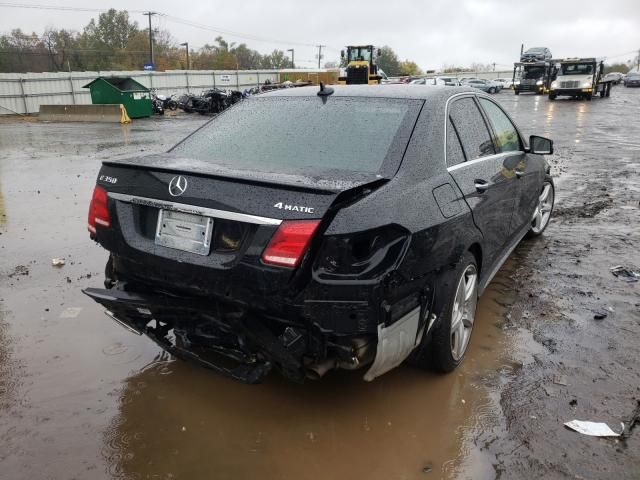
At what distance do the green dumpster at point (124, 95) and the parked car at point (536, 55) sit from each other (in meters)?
34.7

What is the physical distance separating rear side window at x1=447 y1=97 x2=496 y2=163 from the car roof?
0.35 feet

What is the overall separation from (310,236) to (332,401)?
1.21m

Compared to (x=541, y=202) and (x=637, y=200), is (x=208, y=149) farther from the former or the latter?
(x=637, y=200)

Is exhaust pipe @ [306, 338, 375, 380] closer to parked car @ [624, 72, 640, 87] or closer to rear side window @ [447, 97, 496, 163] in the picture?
rear side window @ [447, 97, 496, 163]

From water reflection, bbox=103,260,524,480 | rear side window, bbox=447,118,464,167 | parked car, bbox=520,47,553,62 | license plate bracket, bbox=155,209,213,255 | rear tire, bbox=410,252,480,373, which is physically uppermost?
parked car, bbox=520,47,553,62

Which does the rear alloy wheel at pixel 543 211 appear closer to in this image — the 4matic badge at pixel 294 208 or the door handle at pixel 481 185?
the door handle at pixel 481 185

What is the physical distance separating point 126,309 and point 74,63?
75465mm

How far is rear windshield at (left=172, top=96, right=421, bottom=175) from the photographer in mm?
2930

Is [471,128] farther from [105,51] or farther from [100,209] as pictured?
[105,51]

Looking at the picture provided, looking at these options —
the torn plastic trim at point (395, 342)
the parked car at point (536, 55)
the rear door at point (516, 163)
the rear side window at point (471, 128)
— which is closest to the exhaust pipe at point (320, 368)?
the torn plastic trim at point (395, 342)

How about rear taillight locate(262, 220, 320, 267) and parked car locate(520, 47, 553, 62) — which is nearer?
rear taillight locate(262, 220, 320, 267)

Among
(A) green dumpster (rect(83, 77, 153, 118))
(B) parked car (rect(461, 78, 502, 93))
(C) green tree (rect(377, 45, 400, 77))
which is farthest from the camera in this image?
(C) green tree (rect(377, 45, 400, 77))

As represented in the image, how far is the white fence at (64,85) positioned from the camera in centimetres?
3059

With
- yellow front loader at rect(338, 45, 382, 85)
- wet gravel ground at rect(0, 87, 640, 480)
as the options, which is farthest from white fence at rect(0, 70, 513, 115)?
wet gravel ground at rect(0, 87, 640, 480)
